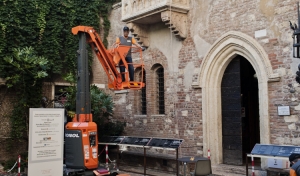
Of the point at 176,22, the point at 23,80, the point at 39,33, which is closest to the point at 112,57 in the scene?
the point at 176,22

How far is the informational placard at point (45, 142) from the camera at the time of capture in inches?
253

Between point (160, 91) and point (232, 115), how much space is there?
10.3 ft

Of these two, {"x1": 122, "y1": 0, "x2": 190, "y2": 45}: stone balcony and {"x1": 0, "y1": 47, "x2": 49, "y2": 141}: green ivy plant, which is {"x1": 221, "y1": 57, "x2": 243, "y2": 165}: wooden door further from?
{"x1": 0, "y1": 47, "x2": 49, "y2": 141}: green ivy plant

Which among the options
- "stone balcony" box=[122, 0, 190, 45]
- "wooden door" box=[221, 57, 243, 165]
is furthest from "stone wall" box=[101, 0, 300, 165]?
"wooden door" box=[221, 57, 243, 165]

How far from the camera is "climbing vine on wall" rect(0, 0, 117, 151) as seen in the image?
12.9m

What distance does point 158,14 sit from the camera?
11758mm

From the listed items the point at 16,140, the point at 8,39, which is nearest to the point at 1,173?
the point at 16,140

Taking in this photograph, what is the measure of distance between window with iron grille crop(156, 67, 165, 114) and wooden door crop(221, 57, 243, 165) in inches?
100

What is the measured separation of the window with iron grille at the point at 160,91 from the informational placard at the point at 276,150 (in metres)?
4.81

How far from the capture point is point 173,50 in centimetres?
1210

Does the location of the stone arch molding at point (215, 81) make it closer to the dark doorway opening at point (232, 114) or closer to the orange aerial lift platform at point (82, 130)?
the dark doorway opening at point (232, 114)

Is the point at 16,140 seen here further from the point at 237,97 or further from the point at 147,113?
the point at 237,97

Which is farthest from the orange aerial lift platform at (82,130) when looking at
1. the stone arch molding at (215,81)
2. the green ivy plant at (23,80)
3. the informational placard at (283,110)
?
the green ivy plant at (23,80)

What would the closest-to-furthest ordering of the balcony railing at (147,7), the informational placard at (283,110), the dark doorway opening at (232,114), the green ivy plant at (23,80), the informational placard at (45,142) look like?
the informational placard at (45,142), the informational placard at (283,110), the dark doorway opening at (232,114), the balcony railing at (147,7), the green ivy plant at (23,80)
